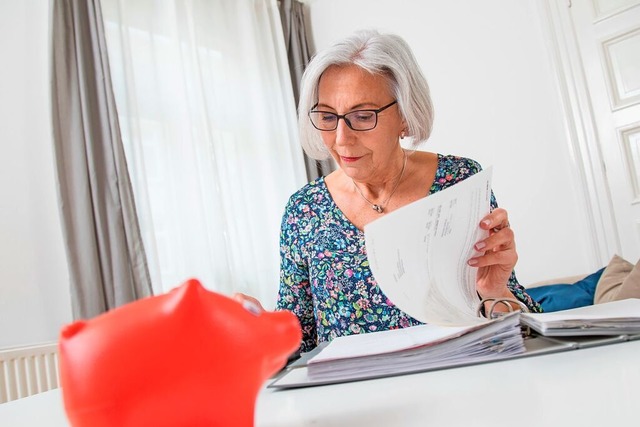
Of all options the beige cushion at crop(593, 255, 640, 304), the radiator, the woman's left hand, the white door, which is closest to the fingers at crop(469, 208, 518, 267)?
the woman's left hand

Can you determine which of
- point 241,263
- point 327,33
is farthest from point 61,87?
point 327,33

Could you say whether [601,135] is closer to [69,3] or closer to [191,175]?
[191,175]

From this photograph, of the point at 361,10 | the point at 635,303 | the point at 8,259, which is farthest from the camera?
the point at 361,10

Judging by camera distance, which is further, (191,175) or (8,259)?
(191,175)

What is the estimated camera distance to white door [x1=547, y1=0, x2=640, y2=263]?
9.52 ft

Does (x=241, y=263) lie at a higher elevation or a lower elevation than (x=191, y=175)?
lower

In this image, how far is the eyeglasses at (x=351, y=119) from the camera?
1.29 m

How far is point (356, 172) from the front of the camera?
1.31 meters

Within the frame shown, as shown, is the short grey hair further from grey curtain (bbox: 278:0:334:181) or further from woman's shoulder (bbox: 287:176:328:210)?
grey curtain (bbox: 278:0:334:181)

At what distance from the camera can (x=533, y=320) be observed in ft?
2.18


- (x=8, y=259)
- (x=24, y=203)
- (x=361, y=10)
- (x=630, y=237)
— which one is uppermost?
A: (x=361, y=10)

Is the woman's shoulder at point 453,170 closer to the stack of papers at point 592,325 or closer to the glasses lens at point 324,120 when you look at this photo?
the glasses lens at point 324,120

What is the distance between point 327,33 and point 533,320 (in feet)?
12.5

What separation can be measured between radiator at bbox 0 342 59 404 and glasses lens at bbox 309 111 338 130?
1365mm
